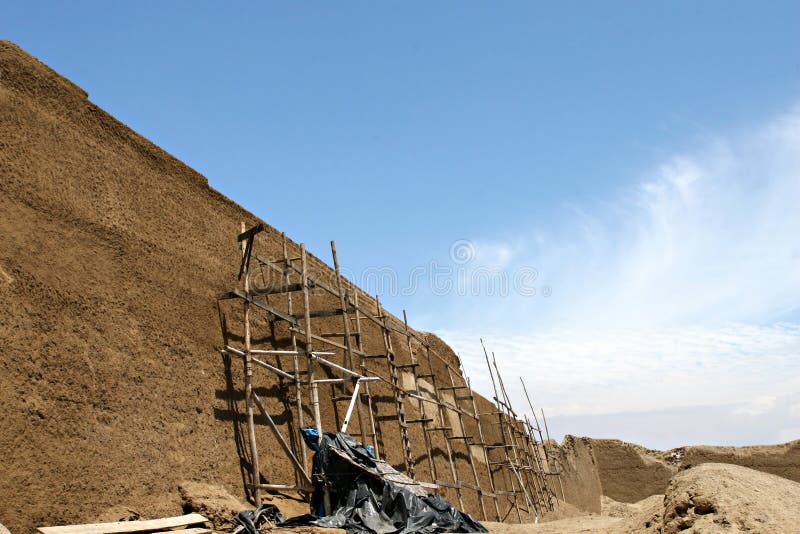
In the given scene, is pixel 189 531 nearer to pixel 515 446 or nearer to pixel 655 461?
pixel 515 446

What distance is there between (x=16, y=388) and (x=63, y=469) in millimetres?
785

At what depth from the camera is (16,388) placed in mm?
5445

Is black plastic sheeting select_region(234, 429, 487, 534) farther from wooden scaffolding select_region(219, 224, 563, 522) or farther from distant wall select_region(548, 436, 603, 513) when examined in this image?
distant wall select_region(548, 436, 603, 513)

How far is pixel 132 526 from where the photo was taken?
5473mm

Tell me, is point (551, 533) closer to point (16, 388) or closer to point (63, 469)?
point (63, 469)

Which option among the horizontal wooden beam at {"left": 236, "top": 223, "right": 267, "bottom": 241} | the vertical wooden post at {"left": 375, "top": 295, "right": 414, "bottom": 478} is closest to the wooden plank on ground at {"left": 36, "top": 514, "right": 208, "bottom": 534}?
the horizontal wooden beam at {"left": 236, "top": 223, "right": 267, "bottom": 241}

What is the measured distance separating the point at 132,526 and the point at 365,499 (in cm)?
285

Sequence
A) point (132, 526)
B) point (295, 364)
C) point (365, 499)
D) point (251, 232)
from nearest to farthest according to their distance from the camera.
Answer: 1. point (132, 526)
2. point (365, 499)
3. point (251, 232)
4. point (295, 364)

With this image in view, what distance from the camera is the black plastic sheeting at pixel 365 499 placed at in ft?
24.0

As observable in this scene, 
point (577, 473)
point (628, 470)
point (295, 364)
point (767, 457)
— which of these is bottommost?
point (767, 457)

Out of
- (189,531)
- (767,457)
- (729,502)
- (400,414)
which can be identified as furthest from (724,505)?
(767,457)

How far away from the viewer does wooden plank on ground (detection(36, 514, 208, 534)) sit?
498cm

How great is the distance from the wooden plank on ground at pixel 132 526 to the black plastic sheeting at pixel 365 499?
1.22 metres

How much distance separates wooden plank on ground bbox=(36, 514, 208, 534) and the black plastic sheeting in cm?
122
